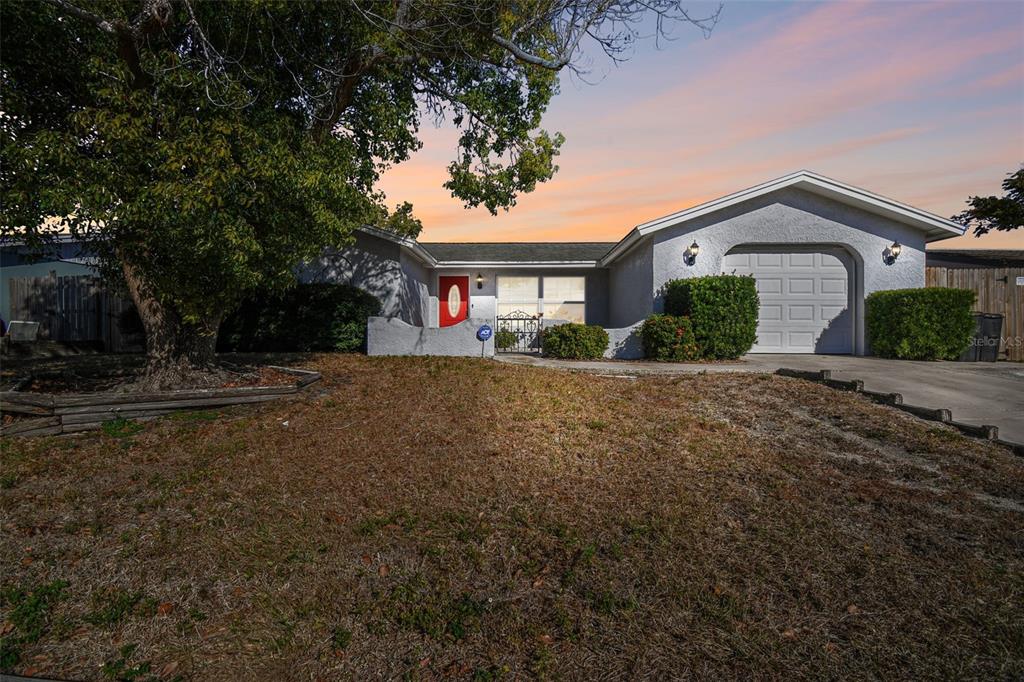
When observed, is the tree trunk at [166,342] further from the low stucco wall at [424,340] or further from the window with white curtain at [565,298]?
the window with white curtain at [565,298]

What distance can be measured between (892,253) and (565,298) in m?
9.93

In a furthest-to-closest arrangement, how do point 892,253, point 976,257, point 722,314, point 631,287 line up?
point 976,257 < point 631,287 < point 892,253 < point 722,314

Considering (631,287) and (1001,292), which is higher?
(631,287)

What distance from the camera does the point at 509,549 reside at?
399 centimetres

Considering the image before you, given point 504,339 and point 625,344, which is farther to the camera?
point 504,339

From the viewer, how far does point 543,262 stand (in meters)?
19.2

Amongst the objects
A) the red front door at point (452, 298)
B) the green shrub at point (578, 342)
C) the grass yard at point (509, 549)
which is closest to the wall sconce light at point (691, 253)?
the green shrub at point (578, 342)

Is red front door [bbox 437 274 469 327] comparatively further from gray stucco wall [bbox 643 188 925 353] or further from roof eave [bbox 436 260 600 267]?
gray stucco wall [bbox 643 188 925 353]

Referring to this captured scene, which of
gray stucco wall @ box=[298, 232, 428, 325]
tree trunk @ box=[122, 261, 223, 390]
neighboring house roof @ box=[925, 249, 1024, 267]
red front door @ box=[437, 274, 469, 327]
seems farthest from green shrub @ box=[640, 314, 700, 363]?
neighboring house roof @ box=[925, 249, 1024, 267]

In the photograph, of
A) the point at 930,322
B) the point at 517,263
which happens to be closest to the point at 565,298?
the point at 517,263

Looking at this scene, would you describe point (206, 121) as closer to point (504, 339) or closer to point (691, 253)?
point (504, 339)

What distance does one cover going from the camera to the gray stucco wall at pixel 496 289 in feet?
66.5

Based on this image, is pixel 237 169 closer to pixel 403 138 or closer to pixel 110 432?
pixel 110 432

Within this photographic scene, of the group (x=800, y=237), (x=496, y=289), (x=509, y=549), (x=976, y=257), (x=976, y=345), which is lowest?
(x=509, y=549)
